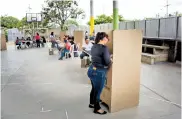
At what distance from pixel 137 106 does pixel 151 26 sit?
744 cm

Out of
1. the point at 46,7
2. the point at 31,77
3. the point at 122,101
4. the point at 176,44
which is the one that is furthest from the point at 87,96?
the point at 46,7

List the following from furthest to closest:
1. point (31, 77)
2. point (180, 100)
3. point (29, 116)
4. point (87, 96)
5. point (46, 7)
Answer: point (46, 7) < point (31, 77) < point (87, 96) < point (180, 100) < point (29, 116)

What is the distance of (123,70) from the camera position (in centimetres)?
345

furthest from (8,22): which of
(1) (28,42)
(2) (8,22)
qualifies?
(1) (28,42)

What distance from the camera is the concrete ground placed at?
11.2ft

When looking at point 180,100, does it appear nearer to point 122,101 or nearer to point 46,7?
point 122,101

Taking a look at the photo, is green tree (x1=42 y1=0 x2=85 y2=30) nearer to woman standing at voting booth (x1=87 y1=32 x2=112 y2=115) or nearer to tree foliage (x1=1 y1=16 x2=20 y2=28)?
tree foliage (x1=1 y1=16 x2=20 y2=28)

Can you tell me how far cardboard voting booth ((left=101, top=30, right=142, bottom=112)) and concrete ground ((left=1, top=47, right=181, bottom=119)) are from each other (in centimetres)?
21

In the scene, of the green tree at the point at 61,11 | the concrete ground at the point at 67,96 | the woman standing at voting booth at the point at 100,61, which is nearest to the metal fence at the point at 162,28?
the concrete ground at the point at 67,96

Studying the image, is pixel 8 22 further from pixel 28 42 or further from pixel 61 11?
pixel 28 42

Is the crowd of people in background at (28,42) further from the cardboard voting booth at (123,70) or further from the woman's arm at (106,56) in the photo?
the woman's arm at (106,56)

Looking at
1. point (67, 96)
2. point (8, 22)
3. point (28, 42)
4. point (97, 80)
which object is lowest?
point (67, 96)

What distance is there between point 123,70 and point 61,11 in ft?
75.7

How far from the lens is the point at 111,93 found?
11.2 ft
